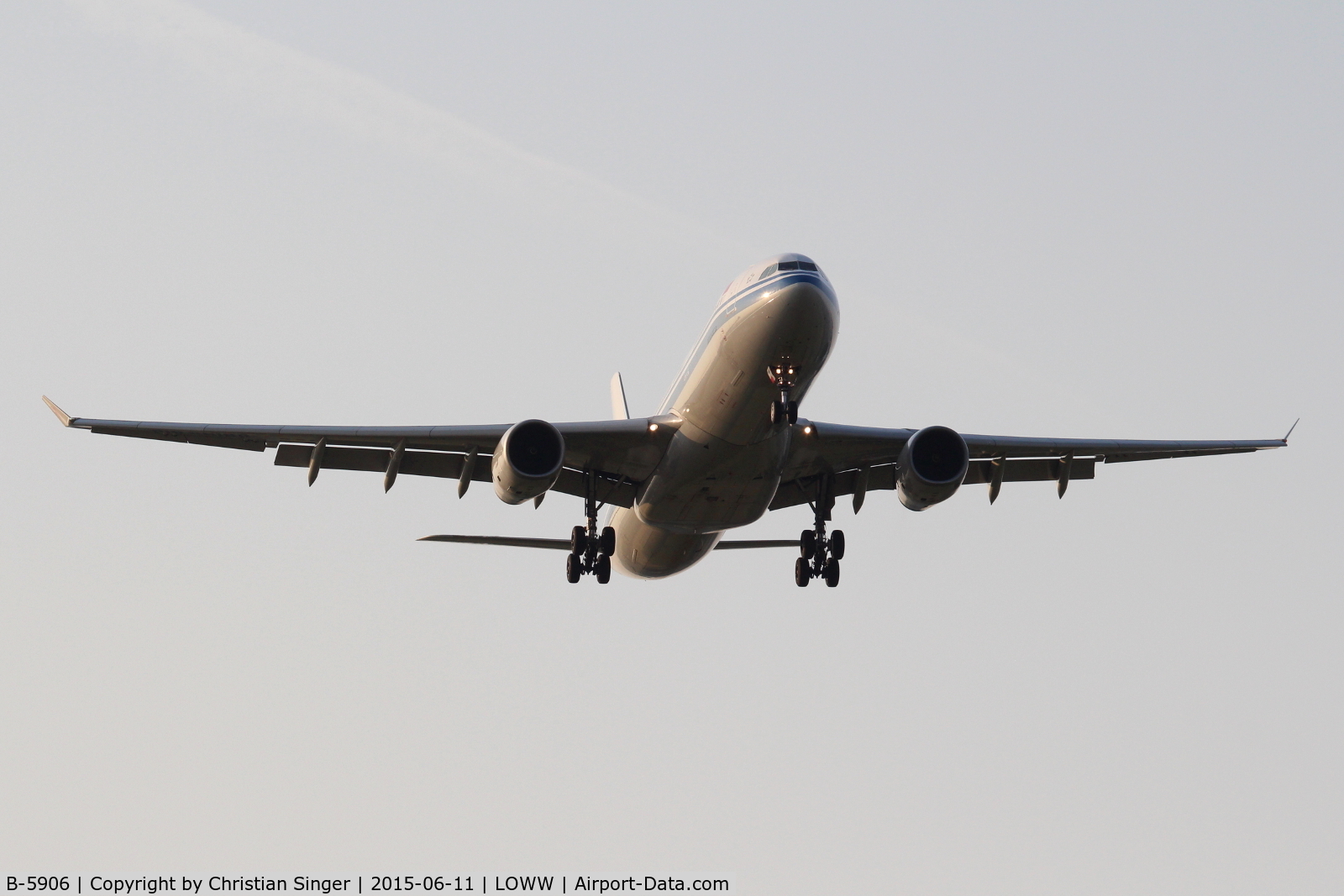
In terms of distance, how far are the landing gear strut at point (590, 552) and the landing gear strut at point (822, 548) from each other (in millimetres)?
3922

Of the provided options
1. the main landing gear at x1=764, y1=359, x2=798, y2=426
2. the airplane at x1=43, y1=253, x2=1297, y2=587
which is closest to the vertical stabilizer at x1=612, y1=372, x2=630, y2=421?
the airplane at x1=43, y1=253, x2=1297, y2=587

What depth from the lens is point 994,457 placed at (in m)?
31.5

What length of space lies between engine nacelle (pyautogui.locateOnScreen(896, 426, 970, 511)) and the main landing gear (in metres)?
3.52

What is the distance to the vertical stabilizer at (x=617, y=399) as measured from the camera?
38.4m

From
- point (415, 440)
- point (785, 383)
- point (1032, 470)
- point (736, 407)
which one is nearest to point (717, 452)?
point (736, 407)

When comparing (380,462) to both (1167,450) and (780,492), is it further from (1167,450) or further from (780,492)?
(1167,450)

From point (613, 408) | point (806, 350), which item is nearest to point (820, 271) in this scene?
point (806, 350)

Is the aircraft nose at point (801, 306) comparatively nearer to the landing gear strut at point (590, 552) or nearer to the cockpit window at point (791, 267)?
the cockpit window at point (791, 267)

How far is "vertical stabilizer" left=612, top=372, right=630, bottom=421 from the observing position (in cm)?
3841

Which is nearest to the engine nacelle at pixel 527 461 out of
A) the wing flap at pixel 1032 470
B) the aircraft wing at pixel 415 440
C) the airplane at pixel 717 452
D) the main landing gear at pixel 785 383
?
the airplane at pixel 717 452

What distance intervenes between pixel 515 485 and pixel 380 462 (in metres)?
4.72

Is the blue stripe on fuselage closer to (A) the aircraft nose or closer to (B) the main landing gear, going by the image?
(A) the aircraft nose

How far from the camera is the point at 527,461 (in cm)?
2653

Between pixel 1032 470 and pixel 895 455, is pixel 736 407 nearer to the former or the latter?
pixel 895 455
